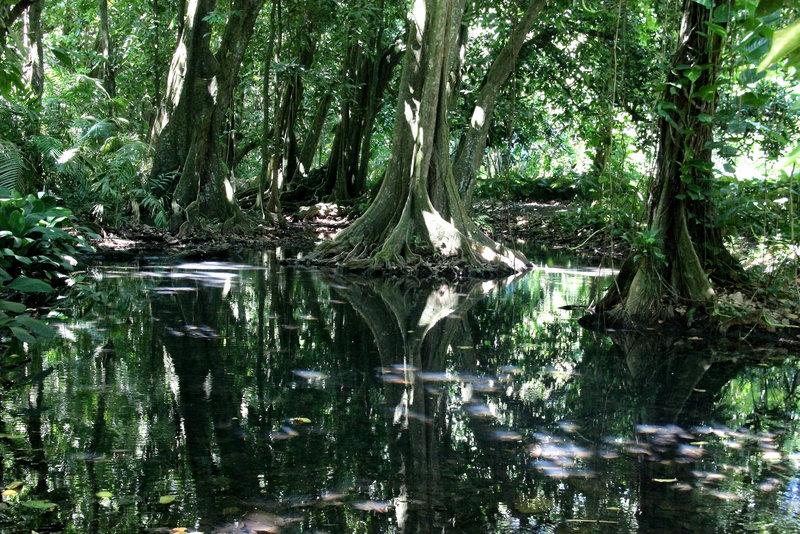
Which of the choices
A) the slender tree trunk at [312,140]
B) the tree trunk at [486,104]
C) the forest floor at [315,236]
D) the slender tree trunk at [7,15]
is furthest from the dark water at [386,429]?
the slender tree trunk at [312,140]

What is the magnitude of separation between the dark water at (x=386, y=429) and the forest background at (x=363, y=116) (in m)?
1.06

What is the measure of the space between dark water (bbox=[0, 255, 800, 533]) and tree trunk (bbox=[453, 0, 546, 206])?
6.94m

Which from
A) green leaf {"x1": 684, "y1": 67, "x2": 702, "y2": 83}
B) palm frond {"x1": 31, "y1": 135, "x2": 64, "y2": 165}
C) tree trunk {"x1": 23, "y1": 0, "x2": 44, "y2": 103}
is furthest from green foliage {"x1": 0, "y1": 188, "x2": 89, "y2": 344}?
tree trunk {"x1": 23, "y1": 0, "x2": 44, "y2": 103}

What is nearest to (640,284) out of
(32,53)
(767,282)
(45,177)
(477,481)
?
(767,282)

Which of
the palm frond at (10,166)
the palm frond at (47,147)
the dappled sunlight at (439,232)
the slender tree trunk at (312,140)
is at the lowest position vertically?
the dappled sunlight at (439,232)

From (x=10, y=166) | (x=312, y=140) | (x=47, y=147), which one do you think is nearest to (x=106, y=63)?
(x=312, y=140)

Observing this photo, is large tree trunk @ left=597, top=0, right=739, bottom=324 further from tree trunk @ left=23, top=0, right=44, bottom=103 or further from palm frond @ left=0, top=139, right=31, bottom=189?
tree trunk @ left=23, top=0, right=44, bottom=103

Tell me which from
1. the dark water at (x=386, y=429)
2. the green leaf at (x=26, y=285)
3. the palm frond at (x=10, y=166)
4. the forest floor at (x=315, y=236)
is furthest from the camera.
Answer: the forest floor at (x=315, y=236)

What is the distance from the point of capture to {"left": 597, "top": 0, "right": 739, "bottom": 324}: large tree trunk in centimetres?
644

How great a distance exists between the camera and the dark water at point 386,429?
9.30ft

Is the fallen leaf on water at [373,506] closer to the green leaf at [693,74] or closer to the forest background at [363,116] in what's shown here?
the forest background at [363,116]

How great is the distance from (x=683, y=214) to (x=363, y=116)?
43.6 ft

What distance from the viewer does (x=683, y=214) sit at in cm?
670

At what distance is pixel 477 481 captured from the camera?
3.17 metres
